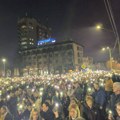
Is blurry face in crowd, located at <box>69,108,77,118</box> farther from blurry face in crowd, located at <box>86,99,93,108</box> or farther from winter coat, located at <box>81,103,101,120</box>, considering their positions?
blurry face in crowd, located at <box>86,99,93,108</box>

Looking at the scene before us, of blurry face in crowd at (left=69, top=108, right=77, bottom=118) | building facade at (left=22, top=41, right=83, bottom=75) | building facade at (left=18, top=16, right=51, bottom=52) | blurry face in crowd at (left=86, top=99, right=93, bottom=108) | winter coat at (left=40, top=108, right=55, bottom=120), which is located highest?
building facade at (left=18, top=16, right=51, bottom=52)

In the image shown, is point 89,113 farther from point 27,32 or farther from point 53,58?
point 27,32

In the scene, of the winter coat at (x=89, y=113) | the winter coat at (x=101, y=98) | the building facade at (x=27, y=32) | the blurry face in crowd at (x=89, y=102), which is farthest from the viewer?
the building facade at (x=27, y=32)

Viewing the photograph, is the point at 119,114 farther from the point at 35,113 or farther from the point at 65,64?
the point at 65,64

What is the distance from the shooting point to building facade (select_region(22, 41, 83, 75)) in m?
108

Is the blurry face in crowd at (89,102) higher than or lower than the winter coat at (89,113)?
higher

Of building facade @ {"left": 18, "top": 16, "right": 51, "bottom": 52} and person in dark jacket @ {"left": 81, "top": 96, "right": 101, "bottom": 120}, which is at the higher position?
building facade @ {"left": 18, "top": 16, "right": 51, "bottom": 52}

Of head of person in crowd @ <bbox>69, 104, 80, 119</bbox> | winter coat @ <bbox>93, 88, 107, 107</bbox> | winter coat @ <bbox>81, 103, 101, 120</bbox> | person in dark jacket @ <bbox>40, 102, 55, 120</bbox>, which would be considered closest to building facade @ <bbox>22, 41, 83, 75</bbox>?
winter coat @ <bbox>93, 88, 107, 107</bbox>

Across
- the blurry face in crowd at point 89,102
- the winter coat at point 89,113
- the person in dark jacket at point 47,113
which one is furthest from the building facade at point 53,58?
the winter coat at point 89,113

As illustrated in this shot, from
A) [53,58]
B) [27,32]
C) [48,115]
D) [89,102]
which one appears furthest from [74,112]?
[27,32]

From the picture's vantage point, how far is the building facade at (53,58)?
10762cm

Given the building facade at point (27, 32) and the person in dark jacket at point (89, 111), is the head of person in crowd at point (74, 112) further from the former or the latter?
the building facade at point (27, 32)

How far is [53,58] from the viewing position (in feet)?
380

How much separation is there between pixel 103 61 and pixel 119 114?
147 meters
